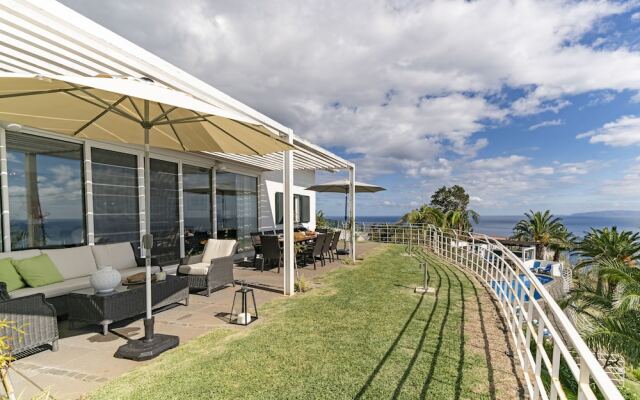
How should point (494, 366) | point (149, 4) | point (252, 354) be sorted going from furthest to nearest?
point (149, 4) → point (252, 354) → point (494, 366)

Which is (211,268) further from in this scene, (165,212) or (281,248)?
(165,212)

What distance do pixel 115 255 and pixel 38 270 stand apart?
4.55ft

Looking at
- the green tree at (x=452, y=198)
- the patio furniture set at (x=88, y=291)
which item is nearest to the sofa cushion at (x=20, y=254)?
the patio furniture set at (x=88, y=291)

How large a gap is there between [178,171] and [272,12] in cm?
445

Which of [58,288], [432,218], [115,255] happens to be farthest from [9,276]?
[432,218]

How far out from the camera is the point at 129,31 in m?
5.37

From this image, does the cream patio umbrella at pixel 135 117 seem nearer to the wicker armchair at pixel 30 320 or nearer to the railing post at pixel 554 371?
the wicker armchair at pixel 30 320

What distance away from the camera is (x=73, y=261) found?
205 inches

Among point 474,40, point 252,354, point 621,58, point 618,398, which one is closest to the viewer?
point 618,398

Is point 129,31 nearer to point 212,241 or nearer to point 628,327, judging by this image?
point 212,241

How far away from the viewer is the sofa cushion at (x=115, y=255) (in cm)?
568

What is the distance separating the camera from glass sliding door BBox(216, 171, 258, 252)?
1016cm

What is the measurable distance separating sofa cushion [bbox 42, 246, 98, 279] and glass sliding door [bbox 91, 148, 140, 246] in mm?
1023

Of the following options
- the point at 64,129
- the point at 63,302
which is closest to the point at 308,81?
the point at 64,129
